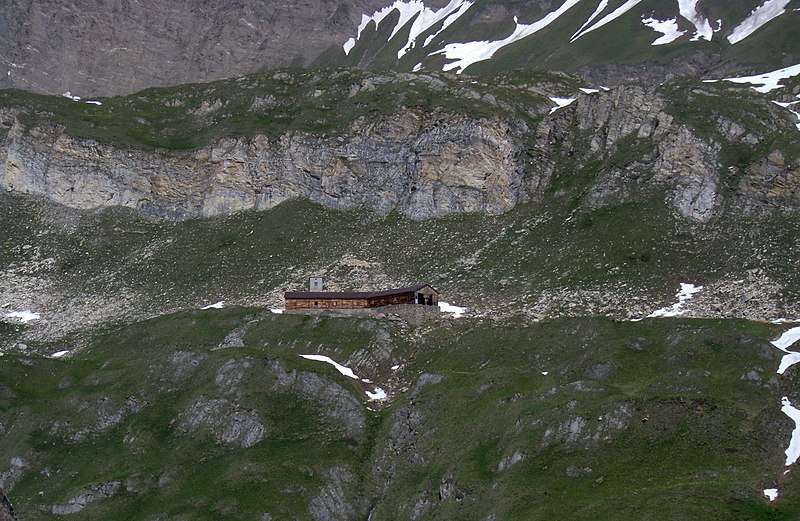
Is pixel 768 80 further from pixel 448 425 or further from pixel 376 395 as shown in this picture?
pixel 448 425

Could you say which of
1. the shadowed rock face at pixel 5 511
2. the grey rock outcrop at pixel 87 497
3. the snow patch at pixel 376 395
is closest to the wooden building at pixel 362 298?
the snow patch at pixel 376 395

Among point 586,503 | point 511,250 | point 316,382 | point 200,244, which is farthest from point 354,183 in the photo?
point 586,503

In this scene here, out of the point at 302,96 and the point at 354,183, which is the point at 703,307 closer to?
the point at 354,183

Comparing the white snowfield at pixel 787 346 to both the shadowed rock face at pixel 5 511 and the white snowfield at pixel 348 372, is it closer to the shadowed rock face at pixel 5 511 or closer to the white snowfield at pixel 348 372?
the white snowfield at pixel 348 372

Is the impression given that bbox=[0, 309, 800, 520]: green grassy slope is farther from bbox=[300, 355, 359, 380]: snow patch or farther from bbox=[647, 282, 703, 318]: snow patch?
bbox=[647, 282, 703, 318]: snow patch

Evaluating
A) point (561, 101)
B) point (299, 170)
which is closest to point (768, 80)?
point (561, 101)

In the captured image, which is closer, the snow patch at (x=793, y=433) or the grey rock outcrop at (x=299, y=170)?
the snow patch at (x=793, y=433)

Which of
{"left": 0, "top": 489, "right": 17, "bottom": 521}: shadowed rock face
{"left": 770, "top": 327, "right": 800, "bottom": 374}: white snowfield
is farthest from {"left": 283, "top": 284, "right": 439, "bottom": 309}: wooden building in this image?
{"left": 0, "top": 489, "right": 17, "bottom": 521}: shadowed rock face
